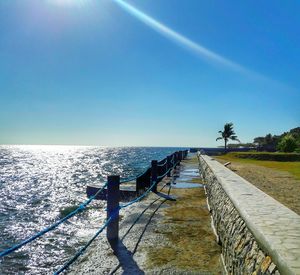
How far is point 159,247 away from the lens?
20.2 feet

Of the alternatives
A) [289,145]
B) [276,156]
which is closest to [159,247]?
[276,156]

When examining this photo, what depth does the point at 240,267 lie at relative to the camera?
13.1 feet

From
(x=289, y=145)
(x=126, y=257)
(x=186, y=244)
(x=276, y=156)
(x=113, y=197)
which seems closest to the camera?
(x=126, y=257)

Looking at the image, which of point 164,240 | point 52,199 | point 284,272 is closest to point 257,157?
point 52,199

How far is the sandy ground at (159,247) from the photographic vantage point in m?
5.23

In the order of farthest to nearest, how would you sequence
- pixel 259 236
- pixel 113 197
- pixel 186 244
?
pixel 113 197 → pixel 186 244 → pixel 259 236

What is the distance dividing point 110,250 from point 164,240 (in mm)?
1236

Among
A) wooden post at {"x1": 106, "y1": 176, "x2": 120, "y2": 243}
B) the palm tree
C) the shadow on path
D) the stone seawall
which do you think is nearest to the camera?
the stone seawall

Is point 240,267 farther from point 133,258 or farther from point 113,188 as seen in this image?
point 113,188

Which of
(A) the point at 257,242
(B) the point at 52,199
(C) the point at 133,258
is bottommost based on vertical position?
(B) the point at 52,199

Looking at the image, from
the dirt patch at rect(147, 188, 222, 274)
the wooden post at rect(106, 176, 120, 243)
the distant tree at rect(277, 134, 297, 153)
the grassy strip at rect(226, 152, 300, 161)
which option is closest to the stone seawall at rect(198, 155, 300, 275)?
the dirt patch at rect(147, 188, 222, 274)

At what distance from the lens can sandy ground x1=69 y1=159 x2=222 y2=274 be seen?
523 centimetres

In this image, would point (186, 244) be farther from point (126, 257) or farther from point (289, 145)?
point (289, 145)

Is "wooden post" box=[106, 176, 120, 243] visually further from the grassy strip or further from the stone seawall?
the grassy strip
